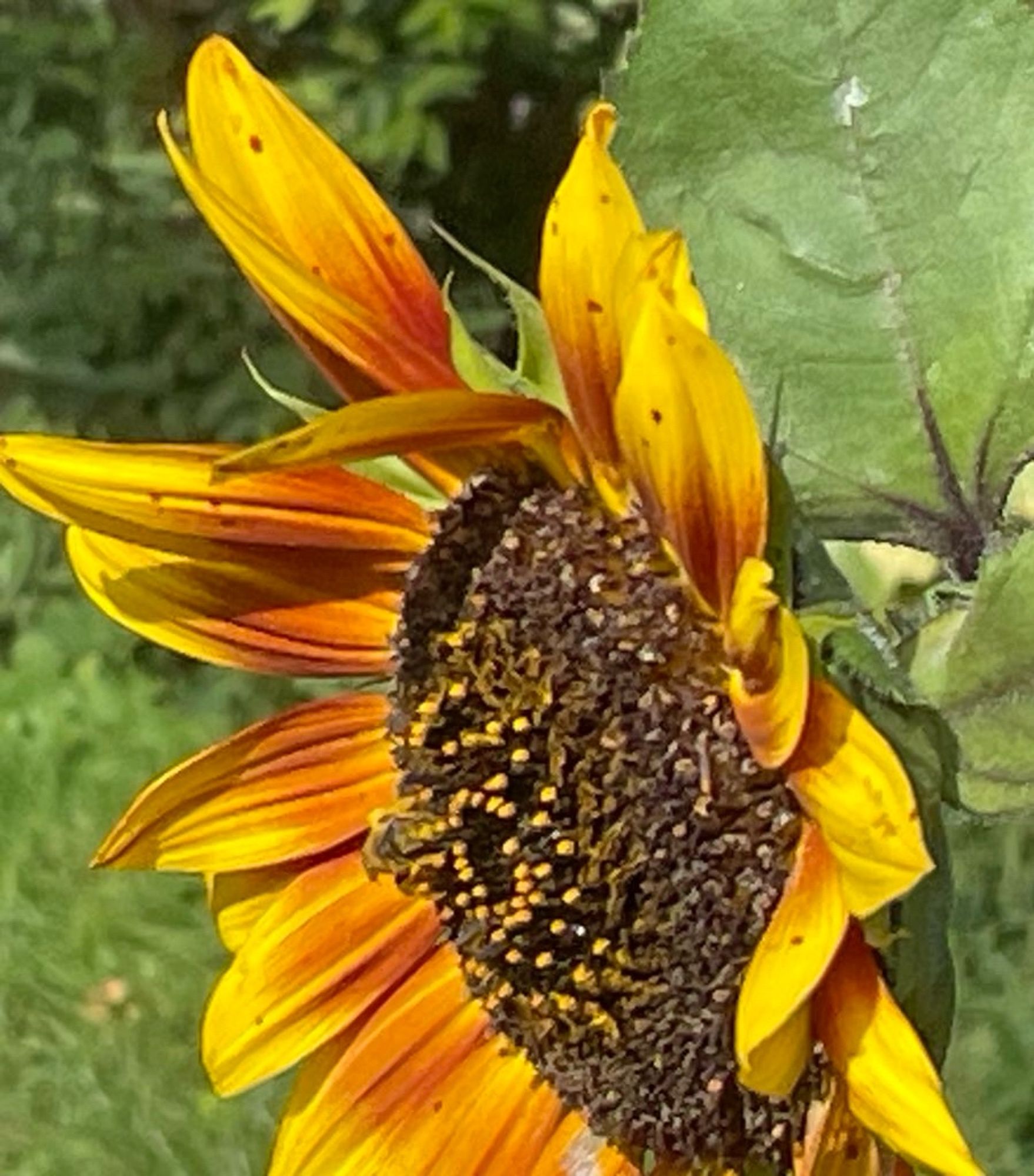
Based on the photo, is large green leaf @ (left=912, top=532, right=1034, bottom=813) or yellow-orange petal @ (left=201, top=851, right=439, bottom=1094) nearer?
large green leaf @ (left=912, top=532, right=1034, bottom=813)

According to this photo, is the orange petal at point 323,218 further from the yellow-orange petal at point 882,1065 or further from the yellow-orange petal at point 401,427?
the yellow-orange petal at point 882,1065

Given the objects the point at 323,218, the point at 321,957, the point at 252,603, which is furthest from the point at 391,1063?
the point at 323,218

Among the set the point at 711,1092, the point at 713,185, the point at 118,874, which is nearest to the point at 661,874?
the point at 711,1092

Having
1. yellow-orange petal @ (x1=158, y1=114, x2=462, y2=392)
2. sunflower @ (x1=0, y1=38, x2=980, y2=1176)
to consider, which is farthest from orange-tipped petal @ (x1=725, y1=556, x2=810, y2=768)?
yellow-orange petal @ (x1=158, y1=114, x2=462, y2=392)

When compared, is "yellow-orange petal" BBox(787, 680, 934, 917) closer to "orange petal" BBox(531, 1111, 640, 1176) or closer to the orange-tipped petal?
the orange-tipped petal

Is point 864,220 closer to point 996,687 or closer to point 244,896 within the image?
point 996,687

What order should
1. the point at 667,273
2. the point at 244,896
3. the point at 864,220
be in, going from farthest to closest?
1. the point at 244,896
2. the point at 864,220
3. the point at 667,273

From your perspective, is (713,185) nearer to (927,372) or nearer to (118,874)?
(927,372)
